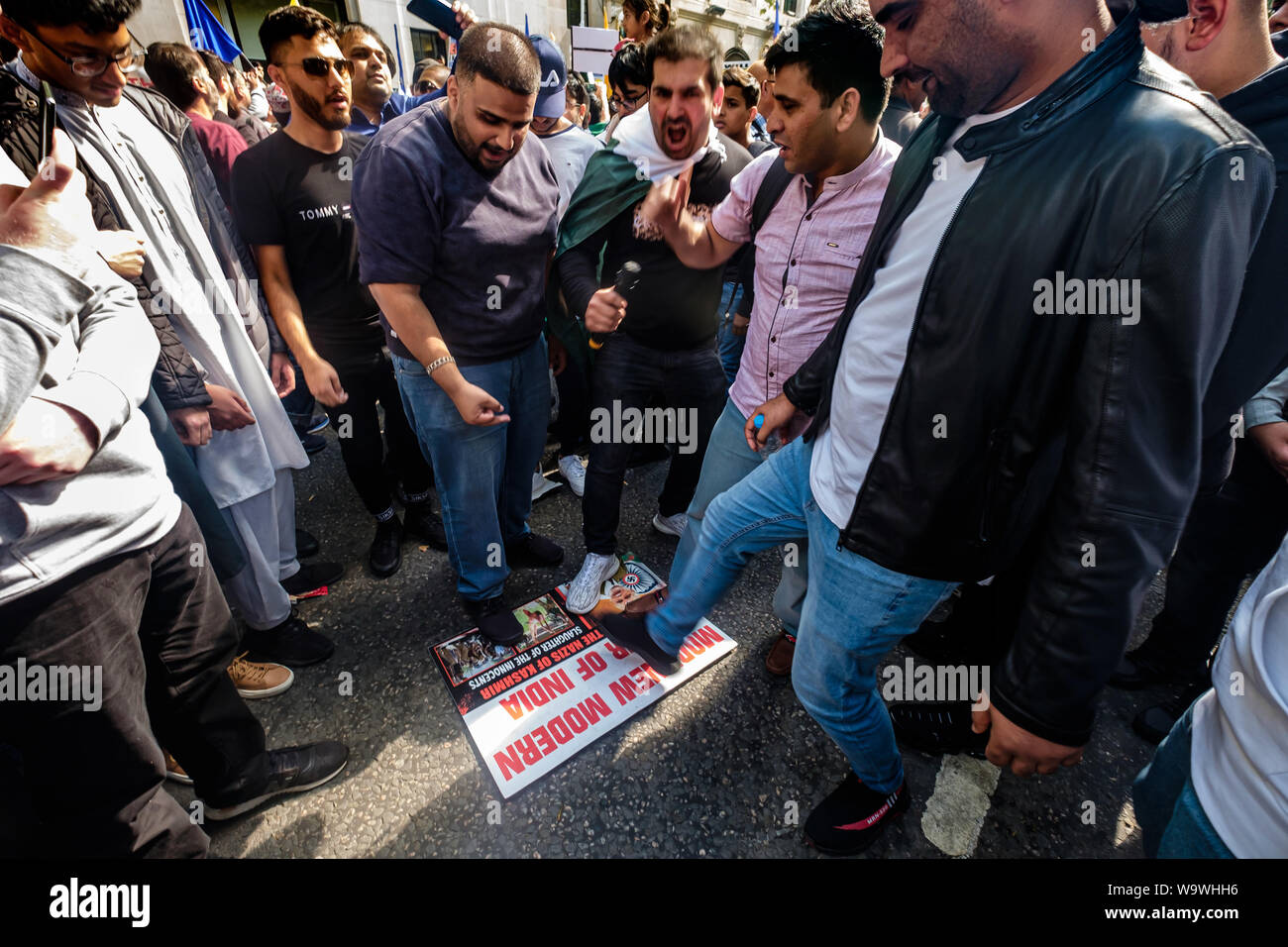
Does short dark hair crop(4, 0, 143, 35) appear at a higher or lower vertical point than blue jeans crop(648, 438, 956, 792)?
higher

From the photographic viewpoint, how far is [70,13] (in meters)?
1.69

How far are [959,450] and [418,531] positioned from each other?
288cm

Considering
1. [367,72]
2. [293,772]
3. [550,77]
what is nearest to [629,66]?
Result: [550,77]

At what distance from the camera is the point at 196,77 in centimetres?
388

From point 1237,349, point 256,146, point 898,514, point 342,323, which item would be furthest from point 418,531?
point 1237,349

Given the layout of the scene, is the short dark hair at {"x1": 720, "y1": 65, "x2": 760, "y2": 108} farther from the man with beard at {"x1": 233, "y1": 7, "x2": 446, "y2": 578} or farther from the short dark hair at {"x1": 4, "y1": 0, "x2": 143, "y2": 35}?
the short dark hair at {"x1": 4, "y1": 0, "x2": 143, "y2": 35}

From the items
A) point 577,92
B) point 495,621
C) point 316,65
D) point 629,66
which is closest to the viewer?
point 316,65

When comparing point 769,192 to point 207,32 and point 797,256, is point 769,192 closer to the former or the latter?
point 797,256

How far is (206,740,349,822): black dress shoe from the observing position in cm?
187

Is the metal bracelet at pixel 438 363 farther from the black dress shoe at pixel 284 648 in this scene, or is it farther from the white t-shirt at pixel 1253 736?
the white t-shirt at pixel 1253 736

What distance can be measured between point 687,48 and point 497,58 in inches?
29.6

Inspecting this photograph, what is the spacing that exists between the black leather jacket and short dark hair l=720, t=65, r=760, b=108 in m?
3.28

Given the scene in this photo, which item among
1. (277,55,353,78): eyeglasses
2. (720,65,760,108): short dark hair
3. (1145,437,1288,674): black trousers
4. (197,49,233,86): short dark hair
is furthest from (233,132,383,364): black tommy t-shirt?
(197,49,233,86): short dark hair
